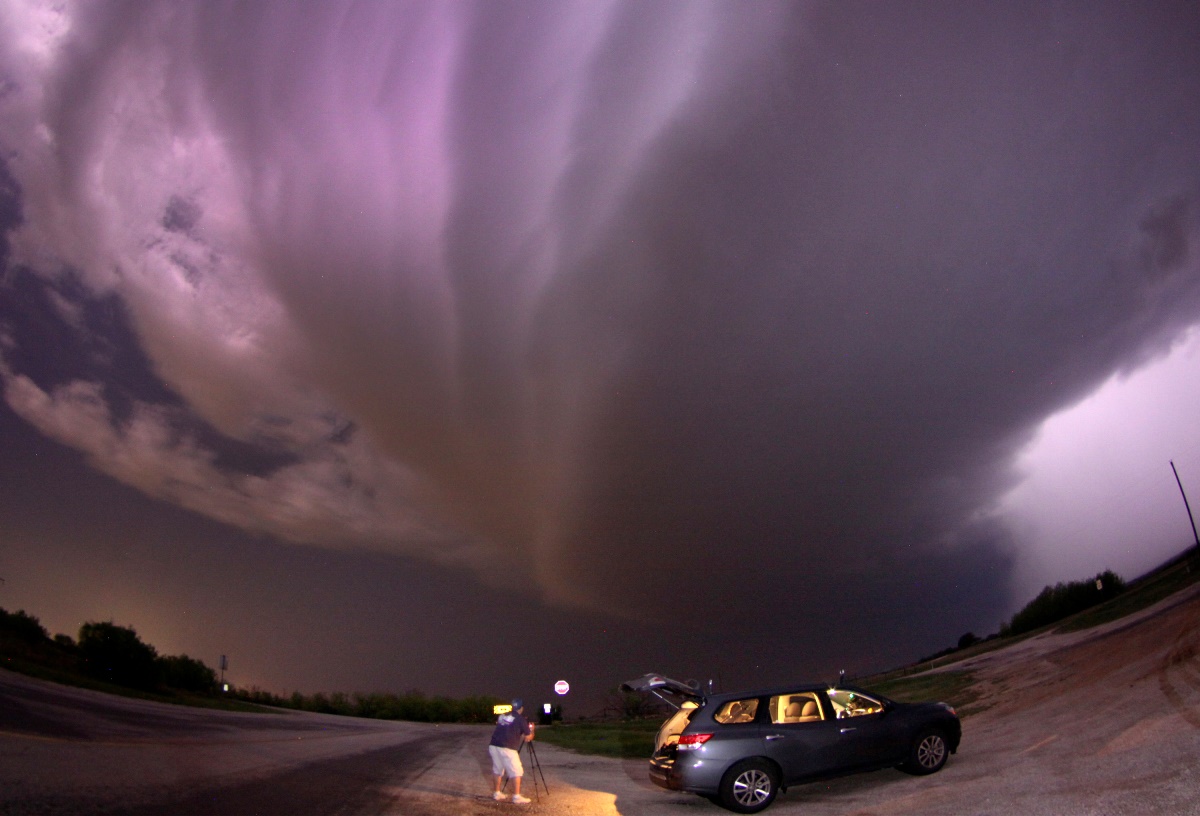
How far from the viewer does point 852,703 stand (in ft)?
37.6

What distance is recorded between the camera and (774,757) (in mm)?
10539

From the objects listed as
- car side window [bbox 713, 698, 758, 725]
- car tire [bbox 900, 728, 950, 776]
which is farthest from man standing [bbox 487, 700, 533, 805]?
car tire [bbox 900, 728, 950, 776]

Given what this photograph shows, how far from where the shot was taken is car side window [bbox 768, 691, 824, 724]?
11.0 metres

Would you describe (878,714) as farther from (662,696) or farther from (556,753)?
(556,753)

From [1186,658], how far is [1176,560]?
1681cm

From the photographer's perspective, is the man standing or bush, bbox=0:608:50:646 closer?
the man standing

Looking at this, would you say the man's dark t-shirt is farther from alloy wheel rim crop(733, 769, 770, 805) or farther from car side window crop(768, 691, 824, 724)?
car side window crop(768, 691, 824, 724)

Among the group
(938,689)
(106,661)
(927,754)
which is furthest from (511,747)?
(106,661)

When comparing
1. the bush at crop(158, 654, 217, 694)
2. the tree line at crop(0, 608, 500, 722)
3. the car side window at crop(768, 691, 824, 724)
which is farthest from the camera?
the bush at crop(158, 654, 217, 694)

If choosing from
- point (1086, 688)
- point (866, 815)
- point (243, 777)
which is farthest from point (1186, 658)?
point (243, 777)

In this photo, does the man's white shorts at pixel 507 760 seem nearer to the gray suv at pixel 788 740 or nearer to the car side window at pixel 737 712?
the gray suv at pixel 788 740

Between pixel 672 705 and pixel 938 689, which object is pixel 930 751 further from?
pixel 938 689

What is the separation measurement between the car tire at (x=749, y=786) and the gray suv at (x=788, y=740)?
0.04 feet

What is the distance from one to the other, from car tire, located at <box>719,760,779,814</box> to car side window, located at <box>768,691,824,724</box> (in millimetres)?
772
